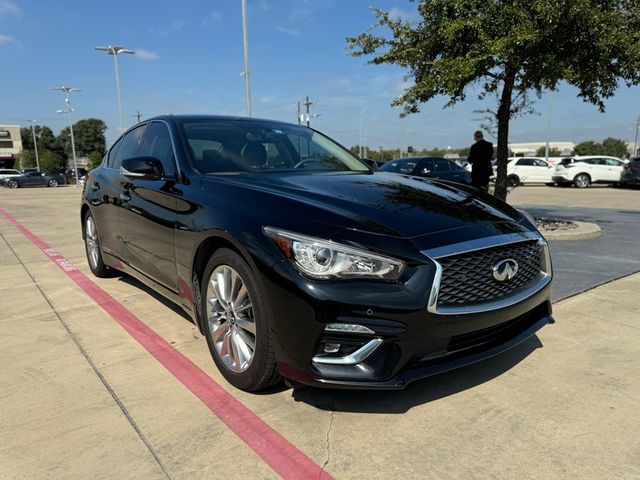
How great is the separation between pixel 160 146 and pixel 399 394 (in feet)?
8.50

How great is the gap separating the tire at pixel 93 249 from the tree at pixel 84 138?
362 ft

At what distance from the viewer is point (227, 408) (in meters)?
2.64

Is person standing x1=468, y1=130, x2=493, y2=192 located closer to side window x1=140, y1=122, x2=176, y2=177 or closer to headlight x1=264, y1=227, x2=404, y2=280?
side window x1=140, y1=122, x2=176, y2=177

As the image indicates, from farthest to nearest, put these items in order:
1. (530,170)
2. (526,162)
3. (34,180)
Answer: (34,180)
(526,162)
(530,170)

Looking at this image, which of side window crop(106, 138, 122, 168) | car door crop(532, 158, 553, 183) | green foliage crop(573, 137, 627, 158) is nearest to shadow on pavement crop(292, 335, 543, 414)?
side window crop(106, 138, 122, 168)

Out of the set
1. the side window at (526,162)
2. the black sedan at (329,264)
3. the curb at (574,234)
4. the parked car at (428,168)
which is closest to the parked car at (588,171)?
the side window at (526,162)

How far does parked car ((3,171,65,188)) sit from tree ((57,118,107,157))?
6659 centimetres

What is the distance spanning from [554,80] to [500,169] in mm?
2327

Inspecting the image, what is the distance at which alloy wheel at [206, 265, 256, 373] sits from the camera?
268 cm

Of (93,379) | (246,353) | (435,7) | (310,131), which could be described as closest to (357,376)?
(246,353)

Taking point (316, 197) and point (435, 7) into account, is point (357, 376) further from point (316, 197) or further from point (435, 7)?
point (435, 7)

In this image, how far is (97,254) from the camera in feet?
17.8

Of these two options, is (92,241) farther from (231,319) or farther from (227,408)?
(227,408)

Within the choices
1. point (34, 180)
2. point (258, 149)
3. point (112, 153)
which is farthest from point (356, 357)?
point (34, 180)
